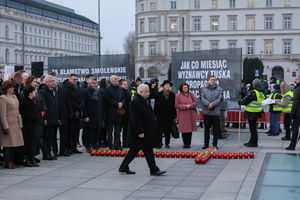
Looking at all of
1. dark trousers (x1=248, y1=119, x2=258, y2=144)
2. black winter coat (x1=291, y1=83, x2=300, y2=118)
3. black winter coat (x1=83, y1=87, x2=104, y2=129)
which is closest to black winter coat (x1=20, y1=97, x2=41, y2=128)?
black winter coat (x1=83, y1=87, x2=104, y2=129)

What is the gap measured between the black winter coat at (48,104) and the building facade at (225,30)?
75.1 metres

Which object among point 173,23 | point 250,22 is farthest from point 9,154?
point 173,23

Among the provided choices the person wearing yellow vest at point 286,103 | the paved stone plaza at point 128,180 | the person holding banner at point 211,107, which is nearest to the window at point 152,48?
the person wearing yellow vest at point 286,103

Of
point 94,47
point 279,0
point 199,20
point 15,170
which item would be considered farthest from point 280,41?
point 15,170

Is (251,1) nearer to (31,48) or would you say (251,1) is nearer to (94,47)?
(31,48)

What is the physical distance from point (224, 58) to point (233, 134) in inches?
130

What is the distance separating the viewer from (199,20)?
93562mm

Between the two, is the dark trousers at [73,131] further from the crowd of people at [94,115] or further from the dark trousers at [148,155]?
the dark trousers at [148,155]

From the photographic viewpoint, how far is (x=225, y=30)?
92375mm

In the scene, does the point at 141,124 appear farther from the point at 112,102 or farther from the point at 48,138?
the point at 112,102

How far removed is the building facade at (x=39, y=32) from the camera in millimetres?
105894

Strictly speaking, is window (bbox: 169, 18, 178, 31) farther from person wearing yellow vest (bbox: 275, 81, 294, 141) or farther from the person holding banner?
the person holding banner

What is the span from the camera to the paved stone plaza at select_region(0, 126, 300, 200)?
8.86m

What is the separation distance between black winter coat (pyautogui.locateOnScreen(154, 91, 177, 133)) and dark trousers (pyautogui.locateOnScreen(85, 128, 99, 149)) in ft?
5.91
